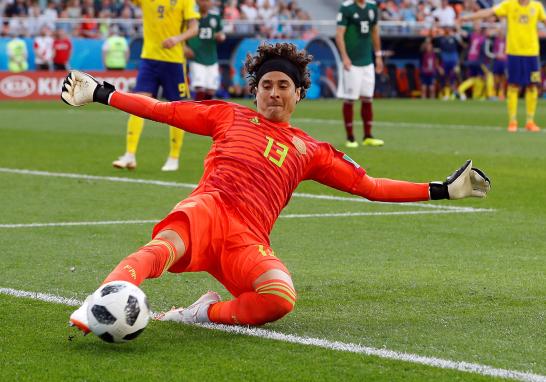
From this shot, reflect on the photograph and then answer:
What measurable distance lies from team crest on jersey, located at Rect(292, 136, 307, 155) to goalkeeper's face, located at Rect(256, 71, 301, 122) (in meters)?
0.13

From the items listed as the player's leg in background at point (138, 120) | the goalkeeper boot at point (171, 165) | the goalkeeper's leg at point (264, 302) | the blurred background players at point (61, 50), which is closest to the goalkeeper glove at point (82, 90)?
the goalkeeper's leg at point (264, 302)

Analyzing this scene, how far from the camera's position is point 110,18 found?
36.8 m

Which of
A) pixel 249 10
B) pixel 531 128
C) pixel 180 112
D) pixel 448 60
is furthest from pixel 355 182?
pixel 249 10

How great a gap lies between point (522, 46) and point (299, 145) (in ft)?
51.5

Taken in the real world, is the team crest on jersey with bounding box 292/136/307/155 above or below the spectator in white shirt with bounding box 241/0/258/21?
above

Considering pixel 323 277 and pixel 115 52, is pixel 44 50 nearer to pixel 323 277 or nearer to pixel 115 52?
pixel 115 52

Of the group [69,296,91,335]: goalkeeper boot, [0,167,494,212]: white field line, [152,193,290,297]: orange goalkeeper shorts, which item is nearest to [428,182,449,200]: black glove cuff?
[152,193,290,297]: orange goalkeeper shorts

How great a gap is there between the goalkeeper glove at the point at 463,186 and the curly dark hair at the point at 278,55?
0.88 m

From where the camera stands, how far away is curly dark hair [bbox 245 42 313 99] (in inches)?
261

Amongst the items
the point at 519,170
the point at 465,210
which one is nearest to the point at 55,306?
the point at 465,210

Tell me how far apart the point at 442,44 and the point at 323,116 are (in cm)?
1219

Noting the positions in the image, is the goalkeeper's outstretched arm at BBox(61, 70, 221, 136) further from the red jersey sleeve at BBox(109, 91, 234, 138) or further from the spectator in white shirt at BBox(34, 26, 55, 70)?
the spectator in white shirt at BBox(34, 26, 55, 70)

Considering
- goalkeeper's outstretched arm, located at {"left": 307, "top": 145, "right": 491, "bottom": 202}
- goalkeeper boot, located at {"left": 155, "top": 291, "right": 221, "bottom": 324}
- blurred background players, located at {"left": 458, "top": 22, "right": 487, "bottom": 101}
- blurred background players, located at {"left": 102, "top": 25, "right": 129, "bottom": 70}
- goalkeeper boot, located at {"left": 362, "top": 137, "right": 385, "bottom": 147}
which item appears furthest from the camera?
blurred background players, located at {"left": 458, "top": 22, "right": 487, "bottom": 101}

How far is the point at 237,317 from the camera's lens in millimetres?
6207
